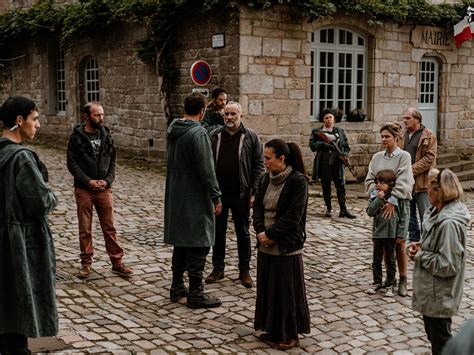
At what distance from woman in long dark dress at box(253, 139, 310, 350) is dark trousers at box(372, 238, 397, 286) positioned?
157 cm

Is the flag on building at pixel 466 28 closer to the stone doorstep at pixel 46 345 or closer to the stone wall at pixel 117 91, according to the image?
the stone wall at pixel 117 91

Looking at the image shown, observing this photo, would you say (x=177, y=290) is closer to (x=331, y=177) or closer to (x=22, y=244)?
(x=22, y=244)

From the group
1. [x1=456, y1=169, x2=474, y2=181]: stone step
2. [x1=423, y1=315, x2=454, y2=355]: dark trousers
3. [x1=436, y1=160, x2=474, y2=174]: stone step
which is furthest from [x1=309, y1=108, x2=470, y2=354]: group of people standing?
[x1=436, y1=160, x2=474, y2=174]: stone step

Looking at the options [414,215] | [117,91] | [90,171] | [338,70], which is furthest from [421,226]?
[117,91]

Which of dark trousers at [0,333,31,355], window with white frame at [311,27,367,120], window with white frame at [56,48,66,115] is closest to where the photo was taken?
dark trousers at [0,333,31,355]

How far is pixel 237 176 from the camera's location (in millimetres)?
6848

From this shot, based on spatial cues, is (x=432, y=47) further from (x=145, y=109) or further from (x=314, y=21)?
(x=145, y=109)

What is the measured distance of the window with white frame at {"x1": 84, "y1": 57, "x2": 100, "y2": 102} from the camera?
718 inches

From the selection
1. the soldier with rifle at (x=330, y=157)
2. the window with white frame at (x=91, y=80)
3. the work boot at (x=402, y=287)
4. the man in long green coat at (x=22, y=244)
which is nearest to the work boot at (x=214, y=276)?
the work boot at (x=402, y=287)

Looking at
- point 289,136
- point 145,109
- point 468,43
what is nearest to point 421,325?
point 289,136

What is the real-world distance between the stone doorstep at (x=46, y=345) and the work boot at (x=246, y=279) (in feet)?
7.27

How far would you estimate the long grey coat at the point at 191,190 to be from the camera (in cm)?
600

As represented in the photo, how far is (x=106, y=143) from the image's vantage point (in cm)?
695

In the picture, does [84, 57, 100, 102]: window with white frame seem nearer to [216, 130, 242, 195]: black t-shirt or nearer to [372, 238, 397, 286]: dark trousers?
[216, 130, 242, 195]: black t-shirt
